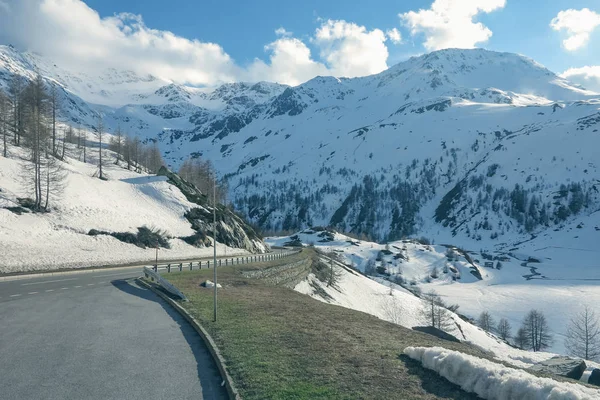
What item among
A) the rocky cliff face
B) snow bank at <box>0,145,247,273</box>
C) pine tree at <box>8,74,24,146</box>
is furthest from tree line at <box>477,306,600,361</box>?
pine tree at <box>8,74,24,146</box>

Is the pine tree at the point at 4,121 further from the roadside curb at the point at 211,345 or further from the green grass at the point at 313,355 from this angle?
the green grass at the point at 313,355

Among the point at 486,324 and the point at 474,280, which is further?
the point at 474,280

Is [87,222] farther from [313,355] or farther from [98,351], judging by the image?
[313,355]

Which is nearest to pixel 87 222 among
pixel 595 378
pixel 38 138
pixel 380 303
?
pixel 38 138

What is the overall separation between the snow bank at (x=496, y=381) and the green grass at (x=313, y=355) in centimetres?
31

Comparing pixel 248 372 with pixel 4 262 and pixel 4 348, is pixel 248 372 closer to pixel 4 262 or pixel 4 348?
pixel 4 348

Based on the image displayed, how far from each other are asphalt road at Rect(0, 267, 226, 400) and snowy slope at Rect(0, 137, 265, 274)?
17505mm

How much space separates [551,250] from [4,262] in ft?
710

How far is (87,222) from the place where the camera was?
166ft

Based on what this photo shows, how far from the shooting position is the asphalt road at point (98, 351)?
34.8 ft

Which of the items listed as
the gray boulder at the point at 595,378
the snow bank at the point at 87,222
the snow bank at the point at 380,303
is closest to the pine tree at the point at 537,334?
the snow bank at the point at 380,303

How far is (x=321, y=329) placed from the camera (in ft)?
56.1

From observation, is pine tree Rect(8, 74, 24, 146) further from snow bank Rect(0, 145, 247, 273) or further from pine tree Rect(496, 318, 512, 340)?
pine tree Rect(496, 318, 512, 340)

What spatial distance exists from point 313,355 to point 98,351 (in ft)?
24.4
